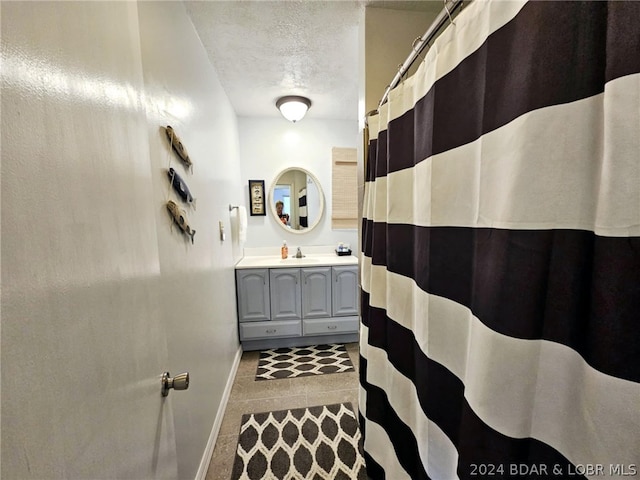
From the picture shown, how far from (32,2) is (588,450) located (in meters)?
1.09

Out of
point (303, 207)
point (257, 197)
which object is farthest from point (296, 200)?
point (257, 197)

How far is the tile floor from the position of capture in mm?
1670

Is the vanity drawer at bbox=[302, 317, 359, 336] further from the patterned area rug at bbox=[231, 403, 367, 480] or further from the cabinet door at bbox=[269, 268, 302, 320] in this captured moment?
the patterned area rug at bbox=[231, 403, 367, 480]

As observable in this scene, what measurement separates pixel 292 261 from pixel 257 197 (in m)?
0.92

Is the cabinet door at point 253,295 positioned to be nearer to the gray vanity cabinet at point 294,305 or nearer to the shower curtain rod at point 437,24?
the gray vanity cabinet at point 294,305

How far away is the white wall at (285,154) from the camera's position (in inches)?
118

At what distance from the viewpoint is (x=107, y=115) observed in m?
0.53

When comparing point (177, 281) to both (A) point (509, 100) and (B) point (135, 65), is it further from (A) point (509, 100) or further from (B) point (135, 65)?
(A) point (509, 100)

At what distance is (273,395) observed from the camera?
201 centimetres

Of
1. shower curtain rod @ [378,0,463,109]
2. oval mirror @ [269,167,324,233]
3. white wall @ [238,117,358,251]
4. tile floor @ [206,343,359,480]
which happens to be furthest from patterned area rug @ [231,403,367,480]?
shower curtain rod @ [378,0,463,109]

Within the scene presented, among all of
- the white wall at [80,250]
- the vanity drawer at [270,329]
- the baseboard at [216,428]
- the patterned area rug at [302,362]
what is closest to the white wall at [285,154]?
the vanity drawer at [270,329]

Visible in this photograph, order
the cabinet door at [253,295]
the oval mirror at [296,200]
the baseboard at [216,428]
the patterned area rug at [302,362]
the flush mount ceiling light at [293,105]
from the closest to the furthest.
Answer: the baseboard at [216,428] < the patterned area rug at [302,362] < the flush mount ceiling light at [293,105] < the cabinet door at [253,295] < the oval mirror at [296,200]

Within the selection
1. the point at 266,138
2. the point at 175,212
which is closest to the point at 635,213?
the point at 175,212

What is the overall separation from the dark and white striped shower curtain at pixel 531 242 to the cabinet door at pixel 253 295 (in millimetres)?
1983
